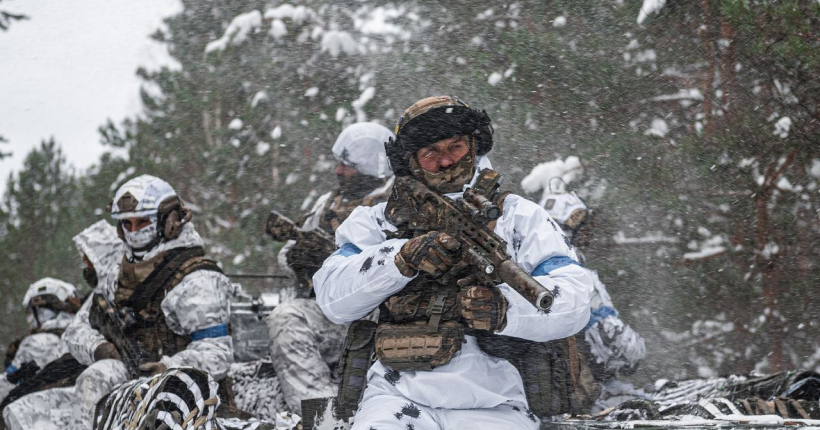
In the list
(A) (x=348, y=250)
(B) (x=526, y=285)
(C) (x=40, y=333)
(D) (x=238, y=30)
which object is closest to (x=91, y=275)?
(C) (x=40, y=333)

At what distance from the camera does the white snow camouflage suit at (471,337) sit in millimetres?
4176

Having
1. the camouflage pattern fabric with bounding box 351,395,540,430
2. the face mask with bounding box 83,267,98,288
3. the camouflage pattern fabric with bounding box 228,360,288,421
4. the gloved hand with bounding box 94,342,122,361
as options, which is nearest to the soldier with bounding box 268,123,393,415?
the camouflage pattern fabric with bounding box 228,360,288,421

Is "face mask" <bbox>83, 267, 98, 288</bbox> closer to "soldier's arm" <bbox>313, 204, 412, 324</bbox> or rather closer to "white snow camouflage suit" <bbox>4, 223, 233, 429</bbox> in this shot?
"white snow camouflage suit" <bbox>4, 223, 233, 429</bbox>

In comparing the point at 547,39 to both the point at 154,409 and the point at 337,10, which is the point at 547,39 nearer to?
the point at 337,10

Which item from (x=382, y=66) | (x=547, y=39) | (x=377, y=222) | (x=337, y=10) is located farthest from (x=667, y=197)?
(x=337, y=10)

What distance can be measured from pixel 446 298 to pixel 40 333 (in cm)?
665

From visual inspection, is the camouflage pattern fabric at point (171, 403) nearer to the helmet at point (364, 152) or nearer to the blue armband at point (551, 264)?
the blue armband at point (551, 264)

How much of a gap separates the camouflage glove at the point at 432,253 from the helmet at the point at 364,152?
3164 mm

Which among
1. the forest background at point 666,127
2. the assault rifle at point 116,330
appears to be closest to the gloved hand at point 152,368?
the assault rifle at point 116,330

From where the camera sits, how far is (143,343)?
6559mm

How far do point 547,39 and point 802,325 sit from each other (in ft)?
15.9

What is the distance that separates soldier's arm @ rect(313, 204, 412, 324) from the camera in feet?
14.1

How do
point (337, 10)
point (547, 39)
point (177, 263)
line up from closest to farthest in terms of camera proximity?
point (177, 263), point (547, 39), point (337, 10)

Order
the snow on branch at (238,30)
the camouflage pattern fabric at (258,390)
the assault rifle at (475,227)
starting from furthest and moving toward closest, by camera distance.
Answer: the snow on branch at (238,30), the camouflage pattern fabric at (258,390), the assault rifle at (475,227)
